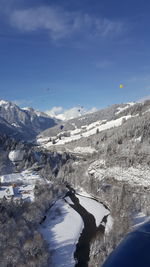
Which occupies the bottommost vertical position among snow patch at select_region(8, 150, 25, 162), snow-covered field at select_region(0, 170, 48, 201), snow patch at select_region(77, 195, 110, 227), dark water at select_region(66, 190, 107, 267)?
dark water at select_region(66, 190, 107, 267)

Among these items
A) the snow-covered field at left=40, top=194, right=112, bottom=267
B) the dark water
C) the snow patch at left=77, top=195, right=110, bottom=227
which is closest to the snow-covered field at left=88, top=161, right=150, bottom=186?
the snow patch at left=77, top=195, right=110, bottom=227

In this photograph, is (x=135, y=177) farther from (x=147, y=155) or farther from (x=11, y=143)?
(x=11, y=143)

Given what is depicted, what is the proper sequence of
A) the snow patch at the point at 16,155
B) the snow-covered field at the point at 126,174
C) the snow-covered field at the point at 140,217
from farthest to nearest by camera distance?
the snow patch at the point at 16,155 → the snow-covered field at the point at 126,174 → the snow-covered field at the point at 140,217

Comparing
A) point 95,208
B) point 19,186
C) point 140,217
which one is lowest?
point 140,217

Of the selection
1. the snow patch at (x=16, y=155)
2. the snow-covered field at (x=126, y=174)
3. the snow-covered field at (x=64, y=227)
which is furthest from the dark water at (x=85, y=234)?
the snow patch at (x=16, y=155)

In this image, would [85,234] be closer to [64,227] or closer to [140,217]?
[64,227]

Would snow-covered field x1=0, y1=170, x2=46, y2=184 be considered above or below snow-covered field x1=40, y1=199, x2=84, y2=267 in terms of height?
above

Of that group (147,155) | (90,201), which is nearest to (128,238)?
(90,201)

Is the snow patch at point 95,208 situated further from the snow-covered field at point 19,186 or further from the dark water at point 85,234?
the snow-covered field at point 19,186

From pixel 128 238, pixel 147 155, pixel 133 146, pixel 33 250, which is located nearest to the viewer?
pixel 128 238

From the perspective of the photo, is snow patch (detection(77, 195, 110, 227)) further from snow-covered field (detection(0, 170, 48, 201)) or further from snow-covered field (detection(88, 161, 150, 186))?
snow-covered field (detection(88, 161, 150, 186))

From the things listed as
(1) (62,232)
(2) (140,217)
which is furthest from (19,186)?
(2) (140,217)
